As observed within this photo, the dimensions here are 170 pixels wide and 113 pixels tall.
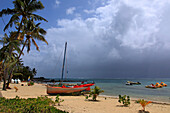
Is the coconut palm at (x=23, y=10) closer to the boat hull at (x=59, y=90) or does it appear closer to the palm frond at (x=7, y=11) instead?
the palm frond at (x=7, y=11)

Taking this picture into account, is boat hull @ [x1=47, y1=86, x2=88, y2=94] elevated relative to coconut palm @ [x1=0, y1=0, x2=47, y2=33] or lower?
lower

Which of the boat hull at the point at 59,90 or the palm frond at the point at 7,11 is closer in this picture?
the boat hull at the point at 59,90

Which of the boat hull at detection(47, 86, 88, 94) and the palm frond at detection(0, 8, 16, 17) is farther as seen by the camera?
the palm frond at detection(0, 8, 16, 17)

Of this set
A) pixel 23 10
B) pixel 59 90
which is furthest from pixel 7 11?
pixel 59 90

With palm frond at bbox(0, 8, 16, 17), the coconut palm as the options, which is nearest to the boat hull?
the coconut palm

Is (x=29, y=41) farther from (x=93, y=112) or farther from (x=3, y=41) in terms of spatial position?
(x=93, y=112)

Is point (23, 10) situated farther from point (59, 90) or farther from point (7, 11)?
point (59, 90)

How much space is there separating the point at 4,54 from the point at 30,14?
5781 mm

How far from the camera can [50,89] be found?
1500 cm

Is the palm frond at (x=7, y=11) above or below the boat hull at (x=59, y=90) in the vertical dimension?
above

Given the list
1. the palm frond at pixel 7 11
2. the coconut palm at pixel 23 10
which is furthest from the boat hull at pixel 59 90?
the palm frond at pixel 7 11

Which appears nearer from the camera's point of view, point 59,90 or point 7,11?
point 59,90

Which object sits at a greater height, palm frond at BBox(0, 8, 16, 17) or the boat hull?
palm frond at BBox(0, 8, 16, 17)

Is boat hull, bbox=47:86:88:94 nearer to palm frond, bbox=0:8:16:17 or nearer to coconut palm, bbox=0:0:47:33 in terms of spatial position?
coconut palm, bbox=0:0:47:33
